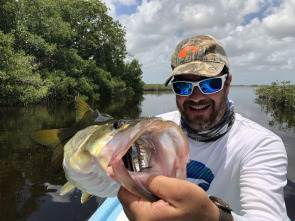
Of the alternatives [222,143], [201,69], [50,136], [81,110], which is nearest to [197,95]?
[201,69]

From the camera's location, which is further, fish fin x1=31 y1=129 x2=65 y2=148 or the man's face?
the man's face

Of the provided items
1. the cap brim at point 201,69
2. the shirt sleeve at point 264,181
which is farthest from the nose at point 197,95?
the shirt sleeve at point 264,181

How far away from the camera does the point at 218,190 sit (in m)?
2.18

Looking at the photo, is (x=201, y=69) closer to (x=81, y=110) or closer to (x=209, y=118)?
(x=209, y=118)

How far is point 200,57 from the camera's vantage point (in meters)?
2.43

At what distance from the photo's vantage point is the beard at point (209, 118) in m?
2.37

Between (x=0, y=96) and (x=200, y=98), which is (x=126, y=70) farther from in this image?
(x=200, y=98)

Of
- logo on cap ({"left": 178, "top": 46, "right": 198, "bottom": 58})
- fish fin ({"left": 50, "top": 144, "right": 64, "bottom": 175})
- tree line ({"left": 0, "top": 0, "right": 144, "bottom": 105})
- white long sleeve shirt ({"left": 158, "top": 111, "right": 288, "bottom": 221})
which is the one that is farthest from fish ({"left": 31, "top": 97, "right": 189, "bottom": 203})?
tree line ({"left": 0, "top": 0, "right": 144, "bottom": 105})

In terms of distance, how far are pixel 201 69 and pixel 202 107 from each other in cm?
40

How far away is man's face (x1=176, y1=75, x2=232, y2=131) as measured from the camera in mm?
2365

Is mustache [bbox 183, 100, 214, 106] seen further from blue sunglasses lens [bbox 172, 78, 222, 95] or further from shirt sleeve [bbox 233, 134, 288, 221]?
shirt sleeve [bbox 233, 134, 288, 221]

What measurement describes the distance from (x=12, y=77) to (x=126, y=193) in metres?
19.8

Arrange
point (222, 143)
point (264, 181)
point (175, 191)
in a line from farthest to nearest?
point (222, 143) → point (264, 181) → point (175, 191)

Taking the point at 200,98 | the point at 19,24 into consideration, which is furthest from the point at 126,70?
the point at 200,98
